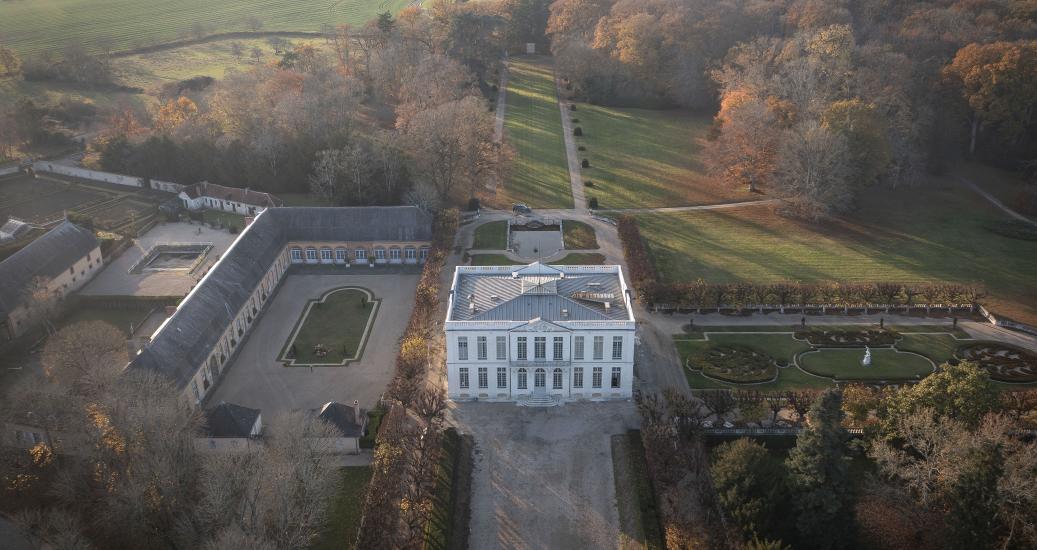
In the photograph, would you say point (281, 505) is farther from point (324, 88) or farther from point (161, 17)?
point (161, 17)

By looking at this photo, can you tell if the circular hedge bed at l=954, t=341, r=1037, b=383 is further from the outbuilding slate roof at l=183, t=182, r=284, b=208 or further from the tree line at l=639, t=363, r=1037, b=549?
the outbuilding slate roof at l=183, t=182, r=284, b=208

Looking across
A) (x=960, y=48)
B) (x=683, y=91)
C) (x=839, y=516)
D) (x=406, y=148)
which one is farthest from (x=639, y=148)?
(x=839, y=516)

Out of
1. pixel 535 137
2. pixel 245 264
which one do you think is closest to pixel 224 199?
pixel 245 264

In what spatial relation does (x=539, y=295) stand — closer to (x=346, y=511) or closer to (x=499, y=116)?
(x=346, y=511)

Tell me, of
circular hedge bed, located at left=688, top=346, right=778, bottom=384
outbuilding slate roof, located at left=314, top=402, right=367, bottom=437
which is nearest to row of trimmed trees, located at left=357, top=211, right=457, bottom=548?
outbuilding slate roof, located at left=314, top=402, right=367, bottom=437

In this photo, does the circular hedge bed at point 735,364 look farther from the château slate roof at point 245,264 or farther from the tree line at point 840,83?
the château slate roof at point 245,264

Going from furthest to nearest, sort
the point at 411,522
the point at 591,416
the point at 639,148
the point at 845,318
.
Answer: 1. the point at 639,148
2. the point at 845,318
3. the point at 591,416
4. the point at 411,522
